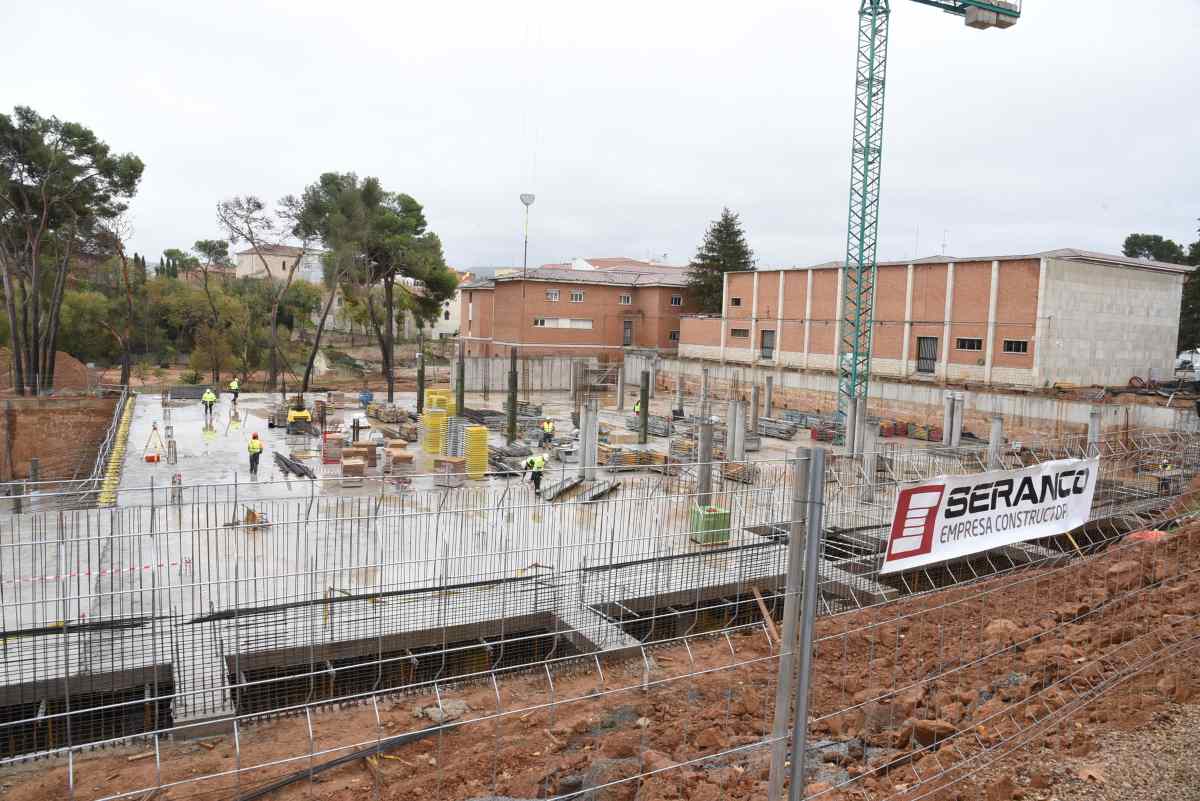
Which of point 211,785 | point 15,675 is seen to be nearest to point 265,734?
point 211,785

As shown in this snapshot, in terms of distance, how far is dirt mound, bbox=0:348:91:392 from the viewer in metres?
39.3

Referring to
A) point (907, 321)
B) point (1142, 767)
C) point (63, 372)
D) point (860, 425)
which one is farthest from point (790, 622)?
point (63, 372)

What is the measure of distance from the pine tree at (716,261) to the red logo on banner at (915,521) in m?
50.8

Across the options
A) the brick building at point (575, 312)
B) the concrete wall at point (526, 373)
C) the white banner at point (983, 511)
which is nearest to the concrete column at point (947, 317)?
the concrete wall at point (526, 373)

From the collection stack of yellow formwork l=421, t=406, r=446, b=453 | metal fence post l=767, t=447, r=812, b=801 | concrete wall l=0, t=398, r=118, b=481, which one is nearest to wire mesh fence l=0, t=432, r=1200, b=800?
metal fence post l=767, t=447, r=812, b=801

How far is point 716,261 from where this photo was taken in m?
56.6

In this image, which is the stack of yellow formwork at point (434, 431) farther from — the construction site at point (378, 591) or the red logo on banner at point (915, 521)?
the red logo on banner at point (915, 521)

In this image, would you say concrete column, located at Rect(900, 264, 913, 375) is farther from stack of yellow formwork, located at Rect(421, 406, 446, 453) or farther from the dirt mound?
the dirt mound

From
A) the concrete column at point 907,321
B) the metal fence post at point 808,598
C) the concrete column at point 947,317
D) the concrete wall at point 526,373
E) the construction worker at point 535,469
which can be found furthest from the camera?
the concrete wall at point 526,373

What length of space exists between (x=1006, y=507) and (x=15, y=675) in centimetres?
907

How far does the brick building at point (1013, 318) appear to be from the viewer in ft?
107

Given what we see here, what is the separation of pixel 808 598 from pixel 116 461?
21.3 meters

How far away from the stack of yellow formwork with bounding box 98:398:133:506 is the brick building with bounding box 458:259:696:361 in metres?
21.7

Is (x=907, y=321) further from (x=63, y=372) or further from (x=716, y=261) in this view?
(x=63, y=372)
